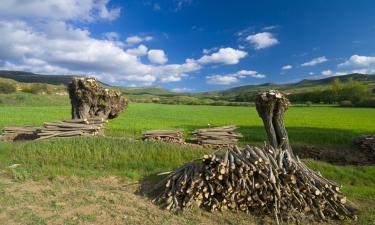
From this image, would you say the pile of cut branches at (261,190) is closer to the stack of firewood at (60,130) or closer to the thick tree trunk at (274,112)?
the thick tree trunk at (274,112)

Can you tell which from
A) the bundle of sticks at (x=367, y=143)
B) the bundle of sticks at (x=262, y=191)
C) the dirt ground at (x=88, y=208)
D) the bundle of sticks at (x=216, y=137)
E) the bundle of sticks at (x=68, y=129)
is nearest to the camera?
the dirt ground at (x=88, y=208)

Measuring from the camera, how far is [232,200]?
747cm

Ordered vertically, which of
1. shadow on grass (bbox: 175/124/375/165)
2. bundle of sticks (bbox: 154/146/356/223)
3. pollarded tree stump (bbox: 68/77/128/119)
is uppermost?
pollarded tree stump (bbox: 68/77/128/119)

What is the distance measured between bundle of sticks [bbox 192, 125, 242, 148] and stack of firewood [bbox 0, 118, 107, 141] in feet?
16.5

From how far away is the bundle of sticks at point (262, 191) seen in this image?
7.36 meters

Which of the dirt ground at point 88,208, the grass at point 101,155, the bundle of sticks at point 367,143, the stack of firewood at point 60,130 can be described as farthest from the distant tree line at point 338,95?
the dirt ground at point 88,208

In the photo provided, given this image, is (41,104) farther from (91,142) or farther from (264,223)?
(264,223)

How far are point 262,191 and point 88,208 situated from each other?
402cm

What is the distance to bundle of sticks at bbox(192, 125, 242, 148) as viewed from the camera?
15897 mm

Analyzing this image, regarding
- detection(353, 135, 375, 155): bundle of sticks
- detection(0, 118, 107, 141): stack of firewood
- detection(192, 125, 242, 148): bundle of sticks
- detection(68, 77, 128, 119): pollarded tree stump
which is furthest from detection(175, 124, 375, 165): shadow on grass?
detection(0, 118, 107, 141): stack of firewood

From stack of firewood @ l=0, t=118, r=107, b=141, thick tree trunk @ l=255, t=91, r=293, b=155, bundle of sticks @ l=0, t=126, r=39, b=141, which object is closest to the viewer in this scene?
thick tree trunk @ l=255, t=91, r=293, b=155

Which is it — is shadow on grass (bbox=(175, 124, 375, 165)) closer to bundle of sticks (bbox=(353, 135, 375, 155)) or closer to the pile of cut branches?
bundle of sticks (bbox=(353, 135, 375, 155))

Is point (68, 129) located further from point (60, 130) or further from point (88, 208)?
point (88, 208)

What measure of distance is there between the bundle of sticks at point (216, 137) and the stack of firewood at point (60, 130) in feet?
16.5
